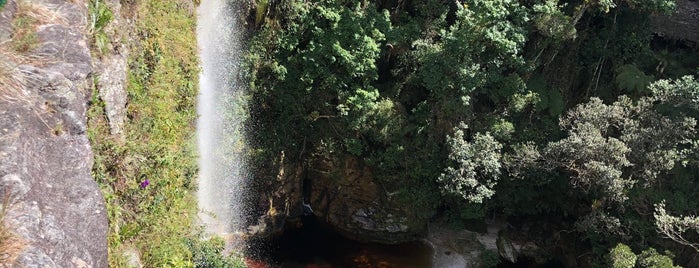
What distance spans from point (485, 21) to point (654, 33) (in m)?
9.01

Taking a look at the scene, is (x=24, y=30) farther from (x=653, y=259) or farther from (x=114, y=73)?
(x=653, y=259)

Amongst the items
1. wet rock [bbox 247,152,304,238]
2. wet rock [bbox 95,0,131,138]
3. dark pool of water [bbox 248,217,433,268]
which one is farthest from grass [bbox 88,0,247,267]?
dark pool of water [bbox 248,217,433,268]

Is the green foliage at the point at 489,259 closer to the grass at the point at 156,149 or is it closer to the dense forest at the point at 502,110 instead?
the dense forest at the point at 502,110

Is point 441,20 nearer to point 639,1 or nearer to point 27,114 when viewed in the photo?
point 639,1

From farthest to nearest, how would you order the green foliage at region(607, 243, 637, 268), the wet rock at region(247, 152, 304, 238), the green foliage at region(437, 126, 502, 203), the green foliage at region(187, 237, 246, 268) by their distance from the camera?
the wet rock at region(247, 152, 304, 238) < the green foliage at region(437, 126, 502, 203) < the green foliage at region(607, 243, 637, 268) < the green foliage at region(187, 237, 246, 268)

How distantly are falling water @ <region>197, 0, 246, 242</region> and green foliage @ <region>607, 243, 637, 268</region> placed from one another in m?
11.7

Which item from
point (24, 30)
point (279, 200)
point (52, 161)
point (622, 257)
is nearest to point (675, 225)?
point (622, 257)

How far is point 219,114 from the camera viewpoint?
1631 centimetres

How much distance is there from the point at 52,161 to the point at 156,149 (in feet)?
13.3

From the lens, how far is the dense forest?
51.2ft

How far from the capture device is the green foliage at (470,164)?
16516mm

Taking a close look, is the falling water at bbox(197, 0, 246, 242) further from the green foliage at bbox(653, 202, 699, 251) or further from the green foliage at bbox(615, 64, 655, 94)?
the green foliage at bbox(653, 202, 699, 251)

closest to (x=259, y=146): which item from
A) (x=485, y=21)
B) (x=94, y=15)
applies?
(x=485, y=21)

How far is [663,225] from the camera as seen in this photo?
1498 cm
